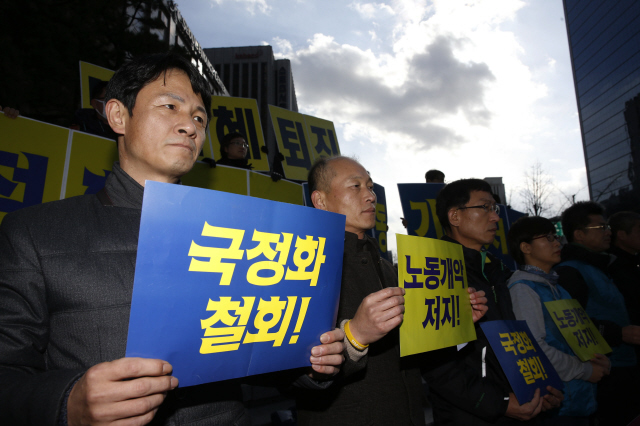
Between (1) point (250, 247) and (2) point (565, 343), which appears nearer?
(1) point (250, 247)

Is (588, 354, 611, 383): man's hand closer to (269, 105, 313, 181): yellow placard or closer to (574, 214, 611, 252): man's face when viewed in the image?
(574, 214, 611, 252): man's face

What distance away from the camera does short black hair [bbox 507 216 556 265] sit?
2803mm

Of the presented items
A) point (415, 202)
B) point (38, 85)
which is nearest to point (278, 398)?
point (415, 202)

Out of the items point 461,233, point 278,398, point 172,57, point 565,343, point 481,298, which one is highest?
point 172,57

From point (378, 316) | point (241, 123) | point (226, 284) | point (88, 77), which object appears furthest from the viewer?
point (241, 123)

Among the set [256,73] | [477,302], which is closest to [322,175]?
[477,302]

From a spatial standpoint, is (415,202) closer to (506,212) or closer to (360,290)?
(506,212)

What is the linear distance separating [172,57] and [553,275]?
2812mm

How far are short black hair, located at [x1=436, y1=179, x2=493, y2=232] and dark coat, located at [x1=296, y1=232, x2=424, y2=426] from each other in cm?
102

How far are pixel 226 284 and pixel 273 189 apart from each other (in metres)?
4.15

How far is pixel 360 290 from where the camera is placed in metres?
1.73

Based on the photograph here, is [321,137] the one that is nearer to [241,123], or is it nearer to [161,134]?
[241,123]

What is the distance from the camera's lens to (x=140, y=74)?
125 cm

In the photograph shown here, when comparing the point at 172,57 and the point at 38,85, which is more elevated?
the point at 38,85
